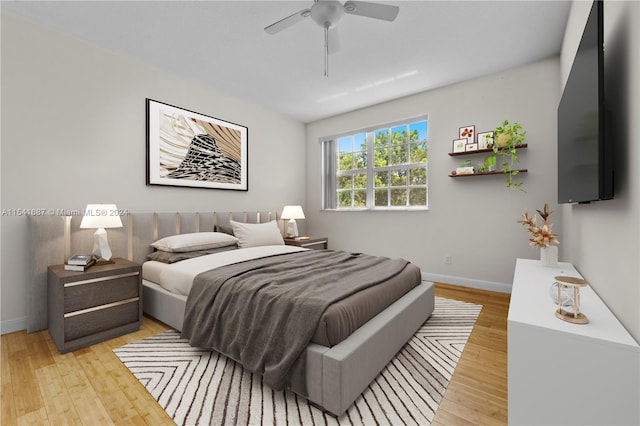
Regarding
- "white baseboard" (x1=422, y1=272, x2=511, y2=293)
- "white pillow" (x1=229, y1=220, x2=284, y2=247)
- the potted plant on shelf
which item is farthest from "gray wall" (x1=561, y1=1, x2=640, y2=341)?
"white pillow" (x1=229, y1=220, x2=284, y2=247)

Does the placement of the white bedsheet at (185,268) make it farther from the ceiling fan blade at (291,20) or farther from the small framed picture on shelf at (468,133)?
the small framed picture on shelf at (468,133)

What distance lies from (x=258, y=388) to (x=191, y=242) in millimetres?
1797

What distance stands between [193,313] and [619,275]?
246cm

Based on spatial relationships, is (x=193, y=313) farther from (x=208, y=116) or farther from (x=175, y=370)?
(x=208, y=116)

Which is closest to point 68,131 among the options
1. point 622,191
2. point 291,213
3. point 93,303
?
point 93,303

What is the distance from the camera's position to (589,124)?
A: 1312 mm

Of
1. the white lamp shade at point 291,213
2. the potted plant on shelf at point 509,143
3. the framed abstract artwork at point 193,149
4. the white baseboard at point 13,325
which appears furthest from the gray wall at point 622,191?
the white baseboard at point 13,325

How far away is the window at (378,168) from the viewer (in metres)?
4.19

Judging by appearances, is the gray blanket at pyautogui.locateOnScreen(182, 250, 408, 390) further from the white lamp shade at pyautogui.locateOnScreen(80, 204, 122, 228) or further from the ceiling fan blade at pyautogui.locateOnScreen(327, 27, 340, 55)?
the ceiling fan blade at pyautogui.locateOnScreen(327, 27, 340, 55)

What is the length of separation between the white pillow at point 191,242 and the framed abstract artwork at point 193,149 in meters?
0.76

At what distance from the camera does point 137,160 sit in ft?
10.2

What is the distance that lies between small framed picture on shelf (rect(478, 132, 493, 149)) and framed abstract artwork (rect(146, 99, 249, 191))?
3195mm

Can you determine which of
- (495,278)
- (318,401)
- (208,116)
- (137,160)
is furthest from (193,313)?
(495,278)

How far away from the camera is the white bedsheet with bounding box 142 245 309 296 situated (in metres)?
2.34
